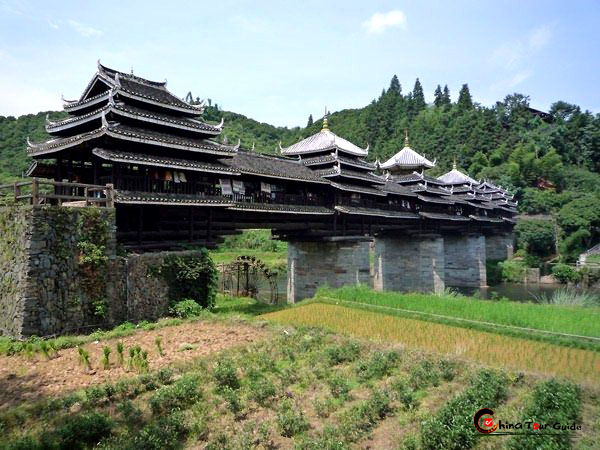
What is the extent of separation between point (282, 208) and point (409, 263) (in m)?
18.9

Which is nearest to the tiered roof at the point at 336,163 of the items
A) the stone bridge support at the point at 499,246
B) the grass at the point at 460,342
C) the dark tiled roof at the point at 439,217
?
the dark tiled roof at the point at 439,217

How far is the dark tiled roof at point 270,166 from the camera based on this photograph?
813 inches

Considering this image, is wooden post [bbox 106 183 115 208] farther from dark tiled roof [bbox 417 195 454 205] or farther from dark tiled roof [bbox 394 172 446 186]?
dark tiled roof [bbox 394 172 446 186]

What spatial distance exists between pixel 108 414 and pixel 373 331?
341 inches

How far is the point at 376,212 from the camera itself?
29.2 m

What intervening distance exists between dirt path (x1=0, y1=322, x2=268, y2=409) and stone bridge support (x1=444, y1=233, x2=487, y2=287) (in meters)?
36.8

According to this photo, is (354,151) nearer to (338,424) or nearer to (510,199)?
(338,424)

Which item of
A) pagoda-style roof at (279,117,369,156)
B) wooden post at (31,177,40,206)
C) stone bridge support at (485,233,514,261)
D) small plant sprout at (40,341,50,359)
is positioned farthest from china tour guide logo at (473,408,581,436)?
stone bridge support at (485,233,514,261)

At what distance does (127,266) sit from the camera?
14.6 meters

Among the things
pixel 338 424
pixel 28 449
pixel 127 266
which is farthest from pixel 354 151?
pixel 28 449

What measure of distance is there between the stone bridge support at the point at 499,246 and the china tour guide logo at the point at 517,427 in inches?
2109

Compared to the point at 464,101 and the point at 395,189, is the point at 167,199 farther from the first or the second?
the point at 464,101

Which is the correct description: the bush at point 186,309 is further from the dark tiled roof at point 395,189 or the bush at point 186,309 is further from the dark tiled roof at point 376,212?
the dark tiled roof at point 395,189

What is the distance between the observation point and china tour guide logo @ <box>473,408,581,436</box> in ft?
20.3
